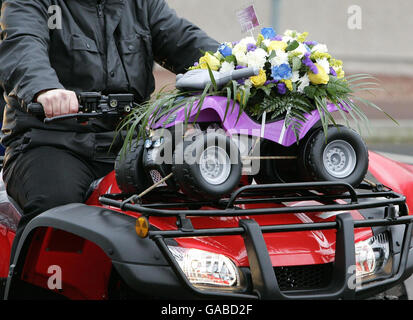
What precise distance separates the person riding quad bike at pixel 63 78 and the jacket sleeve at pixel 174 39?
0.10m

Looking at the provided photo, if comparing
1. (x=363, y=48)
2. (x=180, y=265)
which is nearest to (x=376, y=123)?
(x=363, y=48)

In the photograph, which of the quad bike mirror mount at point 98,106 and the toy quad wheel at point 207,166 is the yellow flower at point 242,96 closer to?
the toy quad wheel at point 207,166

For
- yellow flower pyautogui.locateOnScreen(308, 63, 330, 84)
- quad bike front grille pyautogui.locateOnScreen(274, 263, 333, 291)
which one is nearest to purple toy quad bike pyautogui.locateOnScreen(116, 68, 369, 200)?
yellow flower pyautogui.locateOnScreen(308, 63, 330, 84)

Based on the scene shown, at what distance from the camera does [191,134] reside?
302 centimetres

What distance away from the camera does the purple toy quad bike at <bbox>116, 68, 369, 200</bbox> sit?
9.61 ft

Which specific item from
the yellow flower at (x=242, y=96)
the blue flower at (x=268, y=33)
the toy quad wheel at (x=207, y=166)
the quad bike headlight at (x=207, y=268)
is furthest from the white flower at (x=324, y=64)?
the quad bike headlight at (x=207, y=268)

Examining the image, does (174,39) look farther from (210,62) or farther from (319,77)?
(319,77)

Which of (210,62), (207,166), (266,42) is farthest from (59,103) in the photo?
(266,42)

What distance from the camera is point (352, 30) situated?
2297 centimetres

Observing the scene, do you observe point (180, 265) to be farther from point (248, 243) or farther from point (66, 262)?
point (66, 262)

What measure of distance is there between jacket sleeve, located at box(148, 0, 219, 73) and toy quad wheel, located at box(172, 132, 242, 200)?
137cm

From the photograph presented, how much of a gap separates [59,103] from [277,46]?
0.90 m

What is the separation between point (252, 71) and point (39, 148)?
3.64 feet

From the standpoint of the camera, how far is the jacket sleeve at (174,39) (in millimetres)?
4180
